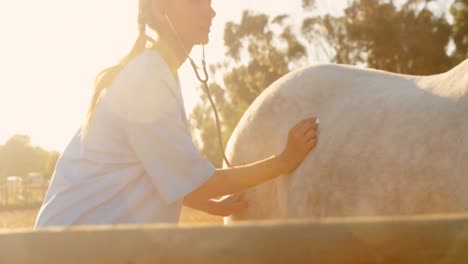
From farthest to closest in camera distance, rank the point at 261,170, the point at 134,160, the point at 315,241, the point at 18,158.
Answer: the point at 18,158, the point at 261,170, the point at 134,160, the point at 315,241

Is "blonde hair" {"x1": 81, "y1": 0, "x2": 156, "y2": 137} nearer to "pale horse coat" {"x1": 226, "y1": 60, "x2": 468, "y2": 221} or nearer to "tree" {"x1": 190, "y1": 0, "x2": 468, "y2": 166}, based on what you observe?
"pale horse coat" {"x1": 226, "y1": 60, "x2": 468, "y2": 221}

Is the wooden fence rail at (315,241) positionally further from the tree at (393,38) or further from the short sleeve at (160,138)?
the tree at (393,38)

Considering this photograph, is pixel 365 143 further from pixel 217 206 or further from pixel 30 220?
pixel 30 220

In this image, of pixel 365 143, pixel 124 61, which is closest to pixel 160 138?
pixel 124 61

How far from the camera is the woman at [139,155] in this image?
2.25m

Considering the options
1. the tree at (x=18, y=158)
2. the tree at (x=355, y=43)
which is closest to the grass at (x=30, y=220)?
the tree at (x=355, y=43)

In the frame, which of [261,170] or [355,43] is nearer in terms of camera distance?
[261,170]

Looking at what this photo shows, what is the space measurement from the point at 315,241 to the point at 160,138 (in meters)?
1.31

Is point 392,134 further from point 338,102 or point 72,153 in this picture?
point 72,153

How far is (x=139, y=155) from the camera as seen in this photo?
2.26 metres

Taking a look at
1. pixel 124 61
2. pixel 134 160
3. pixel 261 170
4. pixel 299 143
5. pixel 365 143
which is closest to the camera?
pixel 134 160

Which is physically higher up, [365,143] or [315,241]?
[315,241]

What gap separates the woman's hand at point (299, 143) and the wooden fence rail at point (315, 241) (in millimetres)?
1789

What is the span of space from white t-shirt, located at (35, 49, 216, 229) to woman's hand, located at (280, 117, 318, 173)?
565 millimetres
